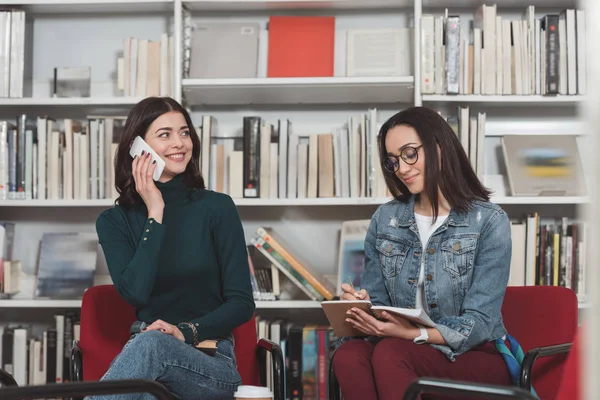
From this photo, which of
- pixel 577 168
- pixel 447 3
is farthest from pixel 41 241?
pixel 577 168

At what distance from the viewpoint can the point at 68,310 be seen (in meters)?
3.27

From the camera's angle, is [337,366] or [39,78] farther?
[39,78]

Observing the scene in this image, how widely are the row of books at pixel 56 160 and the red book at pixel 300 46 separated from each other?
714 millimetres

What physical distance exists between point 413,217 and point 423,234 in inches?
2.3

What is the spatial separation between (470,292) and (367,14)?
66.1 inches

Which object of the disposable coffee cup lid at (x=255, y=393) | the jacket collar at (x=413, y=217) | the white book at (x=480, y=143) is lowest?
the disposable coffee cup lid at (x=255, y=393)

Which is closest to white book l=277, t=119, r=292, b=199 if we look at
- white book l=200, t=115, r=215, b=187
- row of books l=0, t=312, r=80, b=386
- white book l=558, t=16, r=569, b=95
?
white book l=200, t=115, r=215, b=187

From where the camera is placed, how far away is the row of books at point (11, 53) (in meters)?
3.13

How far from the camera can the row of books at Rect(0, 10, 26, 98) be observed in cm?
313

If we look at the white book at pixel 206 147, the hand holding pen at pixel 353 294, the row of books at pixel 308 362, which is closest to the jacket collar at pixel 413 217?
the hand holding pen at pixel 353 294

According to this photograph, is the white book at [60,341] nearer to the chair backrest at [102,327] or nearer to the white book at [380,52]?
the chair backrest at [102,327]

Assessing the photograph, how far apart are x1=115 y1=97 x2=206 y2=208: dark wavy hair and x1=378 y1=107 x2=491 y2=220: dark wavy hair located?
0.68m

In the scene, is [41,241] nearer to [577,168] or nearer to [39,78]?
[39,78]

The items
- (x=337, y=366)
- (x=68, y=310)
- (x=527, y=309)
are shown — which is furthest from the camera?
(x=68, y=310)
